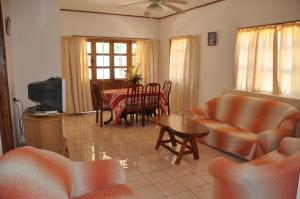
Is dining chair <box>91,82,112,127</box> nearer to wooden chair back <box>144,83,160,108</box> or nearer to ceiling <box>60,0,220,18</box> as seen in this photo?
wooden chair back <box>144,83,160,108</box>

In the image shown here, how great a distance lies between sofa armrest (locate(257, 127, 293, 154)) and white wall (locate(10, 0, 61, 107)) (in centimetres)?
297

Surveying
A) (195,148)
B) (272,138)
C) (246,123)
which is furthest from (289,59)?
(195,148)

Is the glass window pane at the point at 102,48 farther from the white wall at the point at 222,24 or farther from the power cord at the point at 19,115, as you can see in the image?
the power cord at the point at 19,115

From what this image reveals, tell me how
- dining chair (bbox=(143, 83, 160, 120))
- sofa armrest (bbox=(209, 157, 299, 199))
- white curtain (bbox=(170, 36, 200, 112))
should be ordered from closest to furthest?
sofa armrest (bbox=(209, 157, 299, 199)), dining chair (bbox=(143, 83, 160, 120)), white curtain (bbox=(170, 36, 200, 112))

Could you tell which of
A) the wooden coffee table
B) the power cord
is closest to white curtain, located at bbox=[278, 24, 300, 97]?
the wooden coffee table

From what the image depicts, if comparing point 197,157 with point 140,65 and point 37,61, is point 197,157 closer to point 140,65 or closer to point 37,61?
point 37,61

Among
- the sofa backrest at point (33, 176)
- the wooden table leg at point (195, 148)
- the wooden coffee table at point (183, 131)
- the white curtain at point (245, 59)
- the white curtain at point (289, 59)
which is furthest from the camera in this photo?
the white curtain at point (245, 59)

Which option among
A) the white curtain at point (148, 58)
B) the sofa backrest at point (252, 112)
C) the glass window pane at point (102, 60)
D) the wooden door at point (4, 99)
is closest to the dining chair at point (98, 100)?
the glass window pane at point (102, 60)

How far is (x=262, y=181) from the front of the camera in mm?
1795

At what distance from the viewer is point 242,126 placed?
150 inches

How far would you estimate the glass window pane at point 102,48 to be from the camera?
6457 millimetres

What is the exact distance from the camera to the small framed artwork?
5.11 meters

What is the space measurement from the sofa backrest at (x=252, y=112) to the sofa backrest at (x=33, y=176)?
2.78 meters

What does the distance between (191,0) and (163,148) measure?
3037 millimetres
